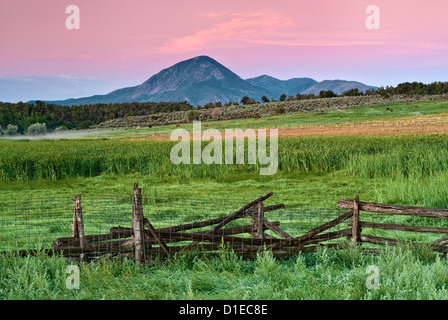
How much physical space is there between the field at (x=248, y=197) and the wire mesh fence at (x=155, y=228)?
442 millimetres

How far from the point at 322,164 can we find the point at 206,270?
18144 mm

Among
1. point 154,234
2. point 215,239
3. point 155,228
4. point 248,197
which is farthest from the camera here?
point 248,197

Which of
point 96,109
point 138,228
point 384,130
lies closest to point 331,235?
point 138,228

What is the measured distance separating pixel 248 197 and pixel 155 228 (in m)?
8.85

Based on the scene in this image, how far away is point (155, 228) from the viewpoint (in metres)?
9.53

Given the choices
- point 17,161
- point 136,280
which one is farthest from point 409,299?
point 17,161

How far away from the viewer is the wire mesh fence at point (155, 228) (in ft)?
27.9

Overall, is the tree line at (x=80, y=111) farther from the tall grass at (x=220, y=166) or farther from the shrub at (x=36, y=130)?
the tall grass at (x=220, y=166)

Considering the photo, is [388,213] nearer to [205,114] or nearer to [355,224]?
[355,224]

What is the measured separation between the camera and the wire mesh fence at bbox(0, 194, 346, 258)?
851 cm

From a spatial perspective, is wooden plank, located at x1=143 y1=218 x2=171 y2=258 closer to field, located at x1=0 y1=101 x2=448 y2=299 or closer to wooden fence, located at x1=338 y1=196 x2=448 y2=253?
field, located at x1=0 y1=101 x2=448 y2=299

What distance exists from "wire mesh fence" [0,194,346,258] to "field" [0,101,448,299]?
0.44 metres

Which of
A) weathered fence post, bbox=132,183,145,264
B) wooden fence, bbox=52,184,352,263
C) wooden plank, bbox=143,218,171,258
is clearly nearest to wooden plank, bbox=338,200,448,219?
wooden fence, bbox=52,184,352,263

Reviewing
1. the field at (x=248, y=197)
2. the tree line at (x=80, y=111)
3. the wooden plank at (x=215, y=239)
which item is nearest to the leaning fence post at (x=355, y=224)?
the field at (x=248, y=197)
